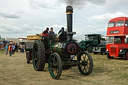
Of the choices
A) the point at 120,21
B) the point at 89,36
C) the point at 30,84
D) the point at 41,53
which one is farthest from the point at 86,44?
the point at 30,84

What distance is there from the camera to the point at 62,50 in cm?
601

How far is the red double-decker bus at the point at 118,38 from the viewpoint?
1227 cm

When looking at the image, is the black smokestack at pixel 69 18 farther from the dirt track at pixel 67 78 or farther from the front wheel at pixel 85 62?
the dirt track at pixel 67 78

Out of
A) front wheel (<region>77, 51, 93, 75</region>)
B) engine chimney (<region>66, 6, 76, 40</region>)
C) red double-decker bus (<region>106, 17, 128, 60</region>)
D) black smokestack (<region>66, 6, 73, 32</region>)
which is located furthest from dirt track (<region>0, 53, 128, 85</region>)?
red double-decker bus (<region>106, 17, 128, 60</region>)

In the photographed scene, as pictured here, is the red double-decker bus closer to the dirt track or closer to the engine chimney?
the dirt track

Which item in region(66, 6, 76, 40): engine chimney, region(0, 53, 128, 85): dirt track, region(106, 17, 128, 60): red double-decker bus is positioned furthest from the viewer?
region(106, 17, 128, 60): red double-decker bus

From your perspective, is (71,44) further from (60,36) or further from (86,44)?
(86,44)

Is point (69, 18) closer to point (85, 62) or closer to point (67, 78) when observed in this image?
point (85, 62)

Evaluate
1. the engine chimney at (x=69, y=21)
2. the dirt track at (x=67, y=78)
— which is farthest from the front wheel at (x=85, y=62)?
the engine chimney at (x=69, y=21)

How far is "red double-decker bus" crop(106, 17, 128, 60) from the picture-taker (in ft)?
40.3

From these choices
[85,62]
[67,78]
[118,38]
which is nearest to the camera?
[67,78]

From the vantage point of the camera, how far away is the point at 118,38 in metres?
12.9

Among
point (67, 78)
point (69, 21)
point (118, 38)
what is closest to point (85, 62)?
point (67, 78)

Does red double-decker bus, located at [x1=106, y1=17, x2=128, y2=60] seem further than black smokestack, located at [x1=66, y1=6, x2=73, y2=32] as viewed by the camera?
Yes
